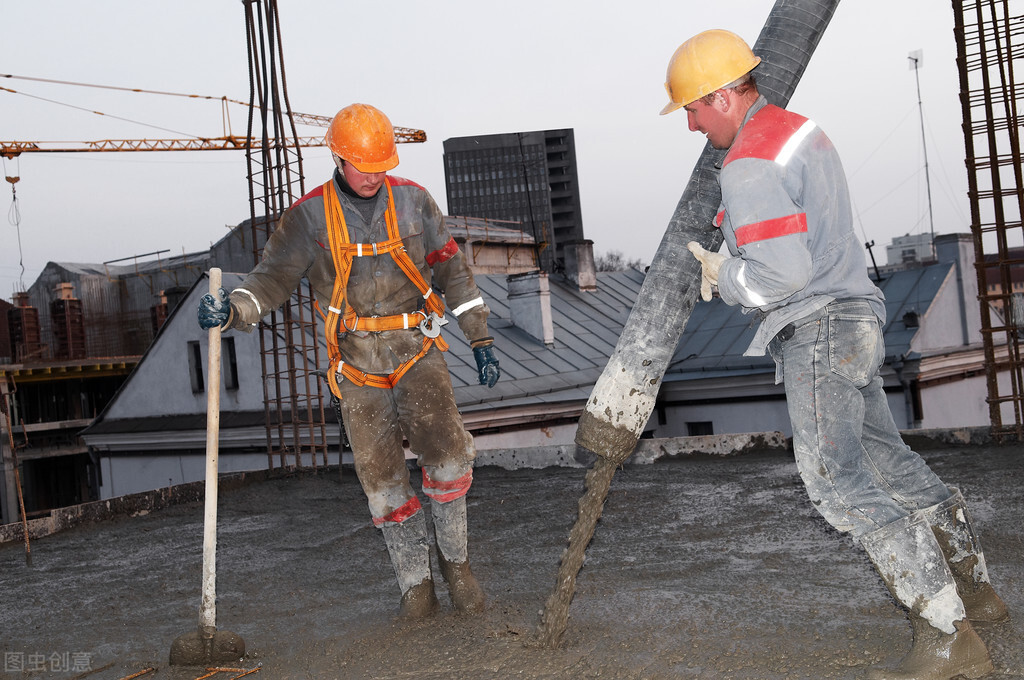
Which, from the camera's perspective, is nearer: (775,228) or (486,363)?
(775,228)

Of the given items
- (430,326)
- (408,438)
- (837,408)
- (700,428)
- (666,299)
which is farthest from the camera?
(700,428)

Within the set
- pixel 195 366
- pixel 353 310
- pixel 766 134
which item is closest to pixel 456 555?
pixel 353 310

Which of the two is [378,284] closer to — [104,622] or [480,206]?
[104,622]

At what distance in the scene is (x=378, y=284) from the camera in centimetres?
423

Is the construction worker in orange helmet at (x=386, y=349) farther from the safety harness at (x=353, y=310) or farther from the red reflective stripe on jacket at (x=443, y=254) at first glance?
the red reflective stripe on jacket at (x=443, y=254)

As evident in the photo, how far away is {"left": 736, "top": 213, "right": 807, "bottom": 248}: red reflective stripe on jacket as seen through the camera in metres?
2.83

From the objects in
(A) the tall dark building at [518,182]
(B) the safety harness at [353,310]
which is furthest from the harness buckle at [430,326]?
(A) the tall dark building at [518,182]

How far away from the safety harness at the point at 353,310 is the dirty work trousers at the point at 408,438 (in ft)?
0.15

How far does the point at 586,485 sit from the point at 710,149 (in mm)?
1309

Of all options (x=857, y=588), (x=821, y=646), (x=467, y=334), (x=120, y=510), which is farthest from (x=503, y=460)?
(x=821, y=646)

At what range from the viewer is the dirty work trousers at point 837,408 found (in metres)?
2.95

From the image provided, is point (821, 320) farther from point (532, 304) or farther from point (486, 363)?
point (532, 304)

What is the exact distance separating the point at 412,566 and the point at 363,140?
6.04ft

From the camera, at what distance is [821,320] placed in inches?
118
